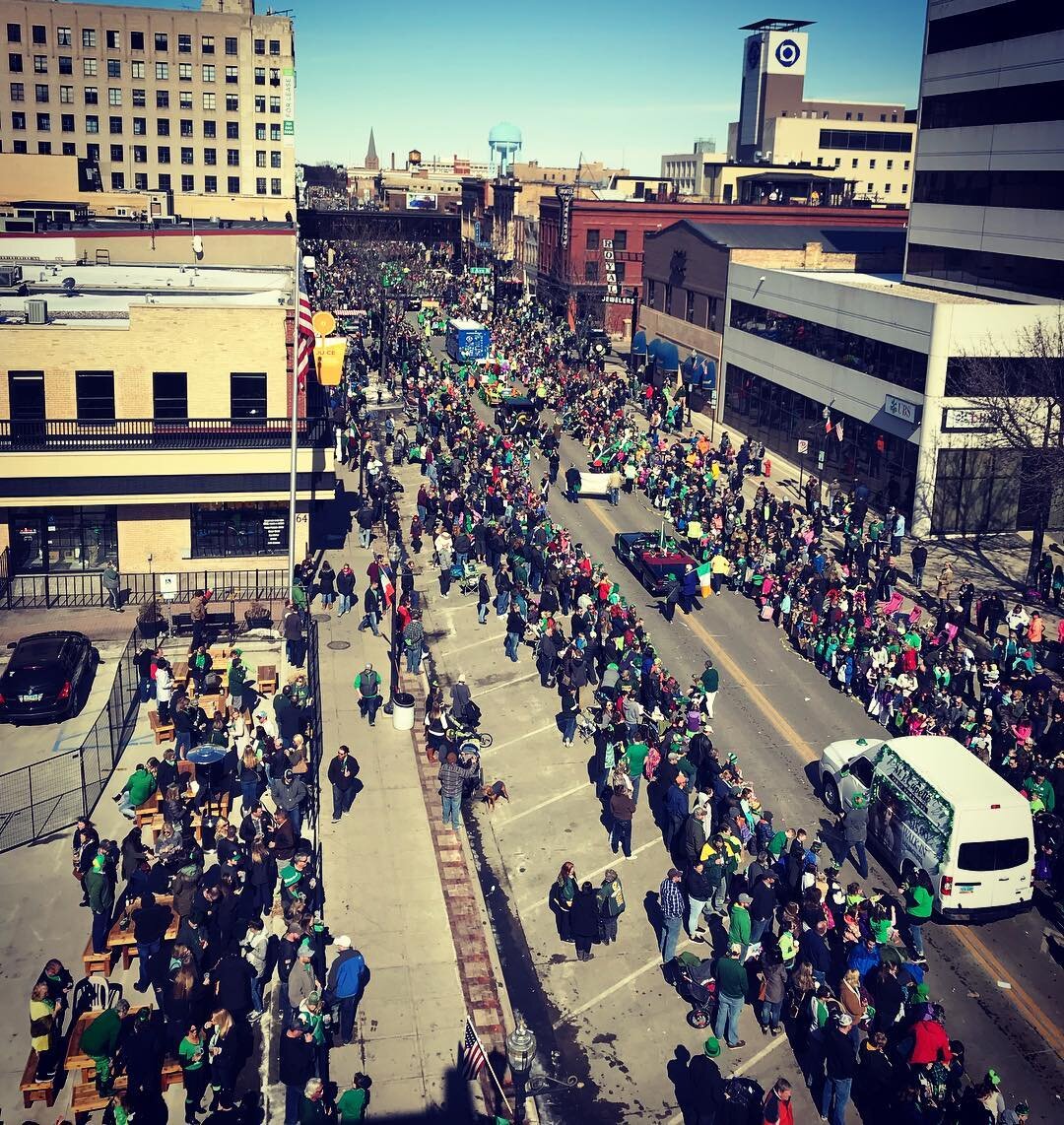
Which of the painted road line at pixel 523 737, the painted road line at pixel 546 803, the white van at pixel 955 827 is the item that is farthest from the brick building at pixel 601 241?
the white van at pixel 955 827

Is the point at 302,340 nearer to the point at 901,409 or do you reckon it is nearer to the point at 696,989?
the point at 696,989

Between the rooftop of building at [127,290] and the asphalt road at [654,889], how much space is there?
1378cm

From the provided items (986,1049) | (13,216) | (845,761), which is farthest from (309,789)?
(13,216)

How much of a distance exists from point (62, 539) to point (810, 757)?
21.5 metres

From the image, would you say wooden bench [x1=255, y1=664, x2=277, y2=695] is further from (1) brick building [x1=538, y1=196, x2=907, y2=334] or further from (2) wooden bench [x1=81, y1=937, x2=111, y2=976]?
(1) brick building [x1=538, y1=196, x2=907, y2=334]

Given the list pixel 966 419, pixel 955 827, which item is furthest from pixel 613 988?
pixel 966 419

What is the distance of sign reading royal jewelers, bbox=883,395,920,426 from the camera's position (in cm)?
3953

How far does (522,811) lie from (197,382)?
17159 mm

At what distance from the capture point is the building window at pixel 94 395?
31609mm

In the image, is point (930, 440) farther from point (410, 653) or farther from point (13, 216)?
point (13, 216)

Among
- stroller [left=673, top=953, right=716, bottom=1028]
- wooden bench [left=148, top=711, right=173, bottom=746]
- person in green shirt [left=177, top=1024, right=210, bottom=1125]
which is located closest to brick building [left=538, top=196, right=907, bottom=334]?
wooden bench [left=148, top=711, right=173, bottom=746]

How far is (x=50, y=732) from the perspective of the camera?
24.2 m

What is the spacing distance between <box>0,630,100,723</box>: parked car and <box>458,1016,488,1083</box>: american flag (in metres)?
13.8

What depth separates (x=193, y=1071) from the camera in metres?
13.6
